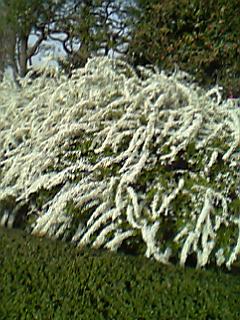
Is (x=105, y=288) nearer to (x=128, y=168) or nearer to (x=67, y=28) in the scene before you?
(x=128, y=168)

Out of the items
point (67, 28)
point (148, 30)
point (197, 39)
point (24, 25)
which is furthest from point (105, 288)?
point (24, 25)

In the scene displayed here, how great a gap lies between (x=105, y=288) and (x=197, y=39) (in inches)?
209

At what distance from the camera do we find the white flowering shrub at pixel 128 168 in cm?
371

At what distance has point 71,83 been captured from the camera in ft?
16.0

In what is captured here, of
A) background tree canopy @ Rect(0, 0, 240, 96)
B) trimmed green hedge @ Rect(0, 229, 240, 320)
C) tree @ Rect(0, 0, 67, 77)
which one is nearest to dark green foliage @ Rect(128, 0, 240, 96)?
background tree canopy @ Rect(0, 0, 240, 96)

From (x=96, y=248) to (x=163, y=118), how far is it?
1.26 m

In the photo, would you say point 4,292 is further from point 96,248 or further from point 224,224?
point 224,224

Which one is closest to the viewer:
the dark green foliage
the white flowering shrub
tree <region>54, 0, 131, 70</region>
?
the white flowering shrub

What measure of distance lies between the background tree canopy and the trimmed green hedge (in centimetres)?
385

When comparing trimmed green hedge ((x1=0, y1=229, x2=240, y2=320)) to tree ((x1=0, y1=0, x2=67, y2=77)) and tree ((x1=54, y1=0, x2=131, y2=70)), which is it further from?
tree ((x1=0, y1=0, x2=67, y2=77))

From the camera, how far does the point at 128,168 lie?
403 centimetres

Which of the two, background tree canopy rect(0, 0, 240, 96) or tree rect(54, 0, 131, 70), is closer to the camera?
background tree canopy rect(0, 0, 240, 96)

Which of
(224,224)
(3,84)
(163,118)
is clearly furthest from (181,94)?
(3,84)

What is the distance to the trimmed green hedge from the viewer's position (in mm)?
2895
